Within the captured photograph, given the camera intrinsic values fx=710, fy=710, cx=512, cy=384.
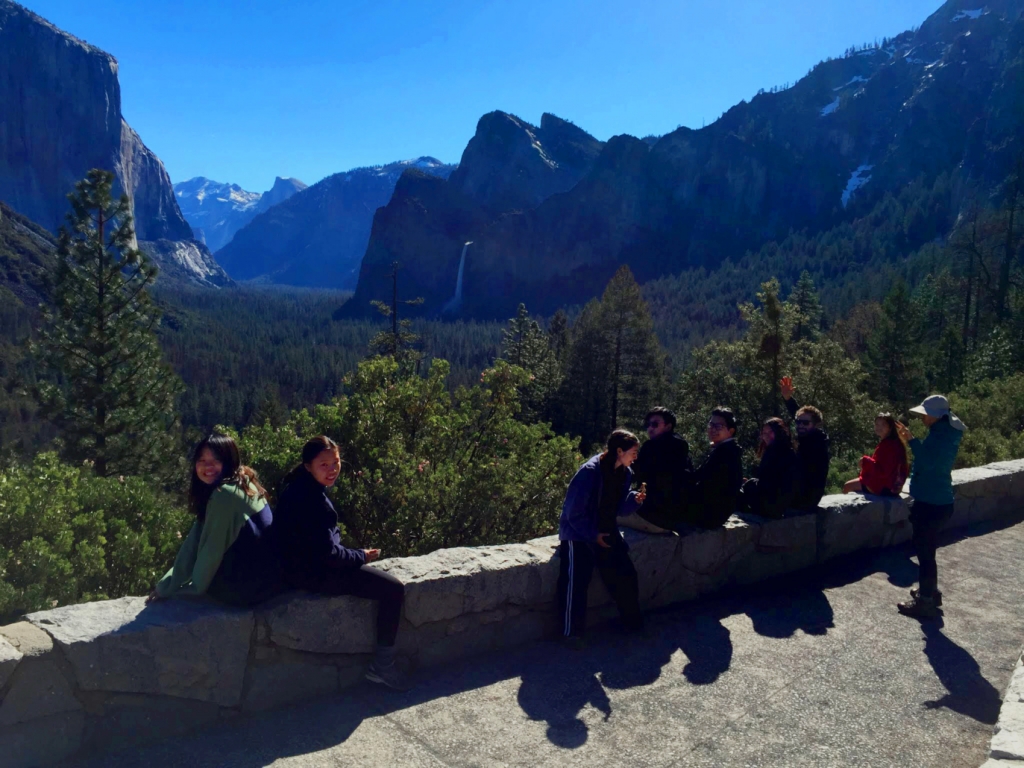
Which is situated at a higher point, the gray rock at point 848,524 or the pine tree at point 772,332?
the pine tree at point 772,332

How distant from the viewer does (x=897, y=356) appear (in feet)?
121

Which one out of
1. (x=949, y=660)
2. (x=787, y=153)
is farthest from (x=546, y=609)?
(x=787, y=153)

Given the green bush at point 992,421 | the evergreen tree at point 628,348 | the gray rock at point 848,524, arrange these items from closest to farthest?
the gray rock at point 848,524 < the green bush at point 992,421 < the evergreen tree at point 628,348

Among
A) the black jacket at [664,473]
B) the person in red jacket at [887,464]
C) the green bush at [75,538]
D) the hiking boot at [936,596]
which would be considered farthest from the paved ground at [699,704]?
the green bush at [75,538]

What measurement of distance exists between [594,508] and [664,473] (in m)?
0.98

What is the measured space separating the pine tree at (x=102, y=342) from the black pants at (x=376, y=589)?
20.5m

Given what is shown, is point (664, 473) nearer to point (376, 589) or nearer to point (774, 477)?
point (774, 477)

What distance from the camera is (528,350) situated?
5228 cm

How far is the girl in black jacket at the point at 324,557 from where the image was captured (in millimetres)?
4113

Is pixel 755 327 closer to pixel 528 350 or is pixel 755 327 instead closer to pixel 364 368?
pixel 364 368

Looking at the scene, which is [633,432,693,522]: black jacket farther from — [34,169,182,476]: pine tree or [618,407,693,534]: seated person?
[34,169,182,476]: pine tree

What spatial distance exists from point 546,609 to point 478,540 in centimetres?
387

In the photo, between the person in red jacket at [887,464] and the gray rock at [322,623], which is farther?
the person in red jacket at [887,464]

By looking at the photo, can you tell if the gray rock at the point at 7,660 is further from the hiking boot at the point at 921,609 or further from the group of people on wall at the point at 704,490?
the hiking boot at the point at 921,609
